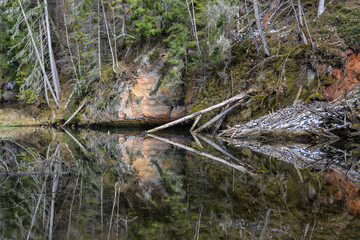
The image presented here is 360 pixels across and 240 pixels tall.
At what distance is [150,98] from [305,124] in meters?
9.07

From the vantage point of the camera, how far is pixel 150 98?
16656 millimetres

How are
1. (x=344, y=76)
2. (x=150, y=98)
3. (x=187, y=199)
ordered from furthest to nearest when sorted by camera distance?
(x=150, y=98) → (x=344, y=76) → (x=187, y=199)

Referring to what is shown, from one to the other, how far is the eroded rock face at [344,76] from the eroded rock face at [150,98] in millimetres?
7248

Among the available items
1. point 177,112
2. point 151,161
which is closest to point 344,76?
point 151,161

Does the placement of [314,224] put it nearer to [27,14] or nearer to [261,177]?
[261,177]

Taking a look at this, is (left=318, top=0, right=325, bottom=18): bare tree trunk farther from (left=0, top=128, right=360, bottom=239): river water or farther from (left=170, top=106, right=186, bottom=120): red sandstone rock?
(left=0, top=128, right=360, bottom=239): river water

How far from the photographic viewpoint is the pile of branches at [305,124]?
8.76 m

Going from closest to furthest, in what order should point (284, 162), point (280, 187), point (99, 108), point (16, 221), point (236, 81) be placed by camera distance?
point (16, 221) → point (280, 187) → point (284, 162) → point (236, 81) → point (99, 108)

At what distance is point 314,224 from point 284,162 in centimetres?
316

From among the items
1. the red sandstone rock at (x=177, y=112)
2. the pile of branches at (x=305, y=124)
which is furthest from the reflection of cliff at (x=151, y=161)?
the red sandstone rock at (x=177, y=112)

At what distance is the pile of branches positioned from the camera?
28.7ft

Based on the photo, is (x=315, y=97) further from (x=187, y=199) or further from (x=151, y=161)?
(x=187, y=199)

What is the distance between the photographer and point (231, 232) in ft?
9.01

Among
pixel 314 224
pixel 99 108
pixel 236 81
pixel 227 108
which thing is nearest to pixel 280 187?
pixel 314 224
